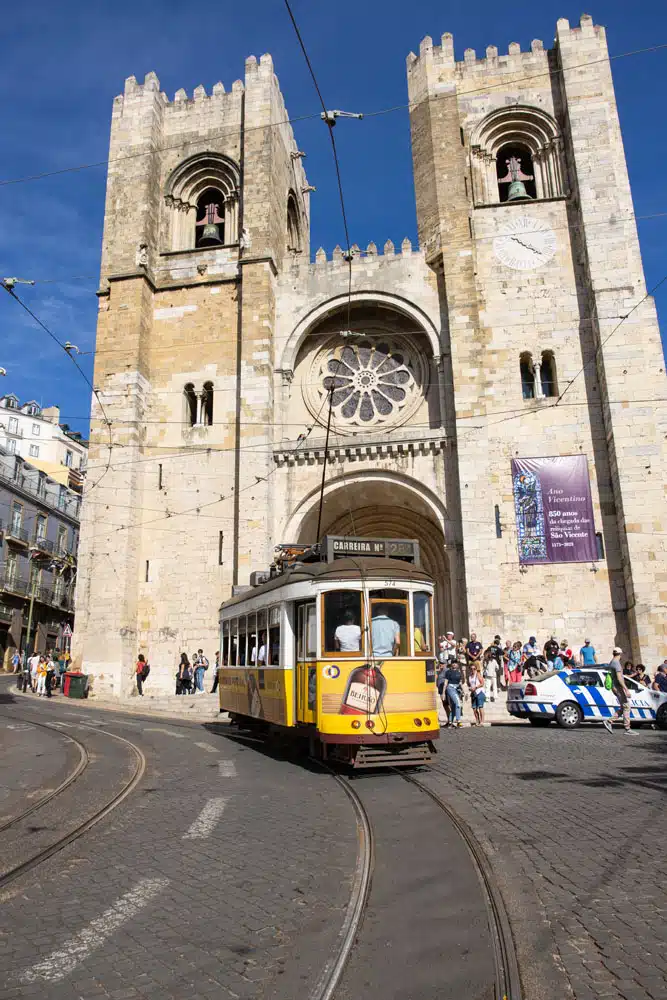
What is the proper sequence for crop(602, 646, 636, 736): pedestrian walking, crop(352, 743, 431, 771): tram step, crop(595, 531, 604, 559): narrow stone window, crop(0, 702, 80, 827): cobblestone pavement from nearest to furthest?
crop(0, 702, 80, 827): cobblestone pavement, crop(352, 743, 431, 771): tram step, crop(602, 646, 636, 736): pedestrian walking, crop(595, 531, 604, 559): narrow stone window

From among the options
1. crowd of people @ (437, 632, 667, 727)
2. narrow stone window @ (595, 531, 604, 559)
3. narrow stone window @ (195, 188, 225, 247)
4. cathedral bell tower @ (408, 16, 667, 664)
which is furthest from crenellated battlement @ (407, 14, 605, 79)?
crowd of people @ (437, 632, 667, 727)

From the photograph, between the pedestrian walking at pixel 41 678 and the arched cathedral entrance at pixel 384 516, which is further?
the pedestrian walking at pixel 41 678

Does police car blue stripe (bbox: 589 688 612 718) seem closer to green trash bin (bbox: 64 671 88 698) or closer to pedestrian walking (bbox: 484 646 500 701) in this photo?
pedestrian walking (bbox: 484 646 500 701)

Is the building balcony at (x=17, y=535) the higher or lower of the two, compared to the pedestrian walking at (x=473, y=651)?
higher

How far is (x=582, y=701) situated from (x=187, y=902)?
34.1 feet

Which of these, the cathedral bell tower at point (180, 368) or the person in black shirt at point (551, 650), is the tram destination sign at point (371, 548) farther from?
the cathedral bell tower at point (180, 368)

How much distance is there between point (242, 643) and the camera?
36.1ft

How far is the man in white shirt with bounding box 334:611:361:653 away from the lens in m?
7.95

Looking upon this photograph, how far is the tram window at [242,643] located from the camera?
35.6 feet

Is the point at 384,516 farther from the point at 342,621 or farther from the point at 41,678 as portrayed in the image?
the point at 342,621

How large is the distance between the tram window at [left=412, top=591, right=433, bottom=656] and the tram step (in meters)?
1.08

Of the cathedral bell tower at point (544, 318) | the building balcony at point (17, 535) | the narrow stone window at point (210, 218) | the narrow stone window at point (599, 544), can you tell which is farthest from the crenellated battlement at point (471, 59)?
the building balcony at point (17, 535)

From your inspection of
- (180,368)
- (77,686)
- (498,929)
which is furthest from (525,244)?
(498,929)

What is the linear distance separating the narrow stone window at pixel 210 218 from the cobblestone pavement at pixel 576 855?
18.7 metres
